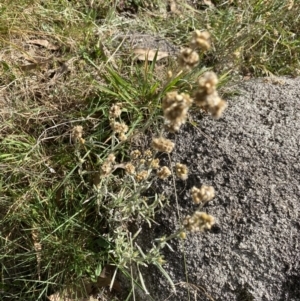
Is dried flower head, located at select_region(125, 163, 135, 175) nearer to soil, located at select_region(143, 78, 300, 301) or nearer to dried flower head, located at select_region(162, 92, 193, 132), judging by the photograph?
soil, located at select_region(143, 78, 300, 301)

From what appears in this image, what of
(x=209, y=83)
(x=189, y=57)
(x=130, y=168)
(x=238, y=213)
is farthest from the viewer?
(x=238, y=213)

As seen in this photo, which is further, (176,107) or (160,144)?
(160,144)

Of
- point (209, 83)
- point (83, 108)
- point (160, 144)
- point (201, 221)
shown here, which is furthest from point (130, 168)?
point (209, 83)

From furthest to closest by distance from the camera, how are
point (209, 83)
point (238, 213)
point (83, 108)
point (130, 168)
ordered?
point (83, 108), point (238, 213), point (130, 168), point (209, 83)

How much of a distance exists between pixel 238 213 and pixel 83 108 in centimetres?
90

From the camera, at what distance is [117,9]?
280 cm

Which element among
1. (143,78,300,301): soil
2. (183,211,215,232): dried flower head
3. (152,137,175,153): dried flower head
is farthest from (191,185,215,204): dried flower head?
(143,78,300,301): soil

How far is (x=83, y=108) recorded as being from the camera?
7.69 ft

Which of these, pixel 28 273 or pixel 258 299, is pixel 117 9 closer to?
pixel 28 273

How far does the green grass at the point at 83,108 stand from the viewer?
6.91 feet

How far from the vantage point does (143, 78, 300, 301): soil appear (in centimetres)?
197

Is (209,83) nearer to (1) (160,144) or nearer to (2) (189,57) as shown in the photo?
(2) (189,57)

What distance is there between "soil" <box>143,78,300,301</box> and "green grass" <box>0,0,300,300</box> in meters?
0.16

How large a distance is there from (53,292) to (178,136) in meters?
0.90
